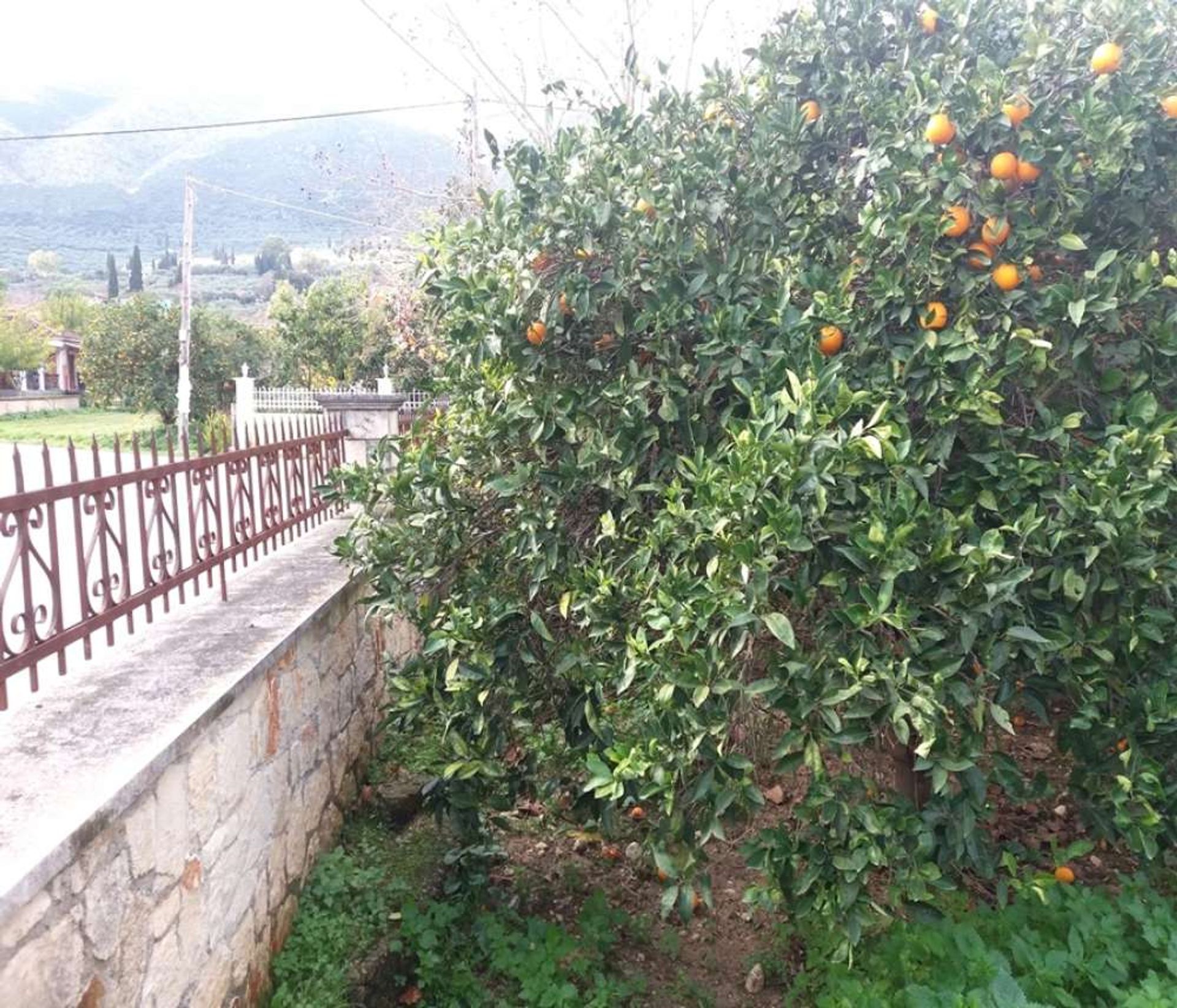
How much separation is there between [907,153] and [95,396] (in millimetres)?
24378

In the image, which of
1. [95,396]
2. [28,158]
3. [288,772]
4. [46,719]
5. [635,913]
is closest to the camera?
[46,719]

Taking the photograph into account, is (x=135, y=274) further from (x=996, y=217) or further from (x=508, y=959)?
(x=996, y=217)

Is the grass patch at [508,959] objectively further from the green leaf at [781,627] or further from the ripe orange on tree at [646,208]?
the ripe orange on tree at [646,208]

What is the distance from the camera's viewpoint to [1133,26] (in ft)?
8.02

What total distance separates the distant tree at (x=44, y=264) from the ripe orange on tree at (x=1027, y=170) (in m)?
97.2

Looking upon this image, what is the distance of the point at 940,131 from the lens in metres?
2.45

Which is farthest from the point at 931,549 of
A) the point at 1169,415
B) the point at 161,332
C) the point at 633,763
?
the point at 161,332

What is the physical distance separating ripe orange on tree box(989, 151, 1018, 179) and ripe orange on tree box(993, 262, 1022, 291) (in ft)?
0.73

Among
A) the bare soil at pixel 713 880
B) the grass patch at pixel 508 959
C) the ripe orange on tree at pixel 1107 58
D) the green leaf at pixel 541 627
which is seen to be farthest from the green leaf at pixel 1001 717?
the grass patch at pixel 508 959

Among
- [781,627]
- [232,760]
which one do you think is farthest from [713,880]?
[781,627]

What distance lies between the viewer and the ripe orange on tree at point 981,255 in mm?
2467

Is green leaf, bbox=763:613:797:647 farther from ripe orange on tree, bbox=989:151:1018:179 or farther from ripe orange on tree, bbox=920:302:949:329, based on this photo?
ripe orange on tree, bbox=989:151:1018:179

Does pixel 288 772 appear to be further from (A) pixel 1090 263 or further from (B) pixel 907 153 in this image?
(A) pixel 1090 263

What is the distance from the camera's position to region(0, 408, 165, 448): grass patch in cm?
→ 1877
